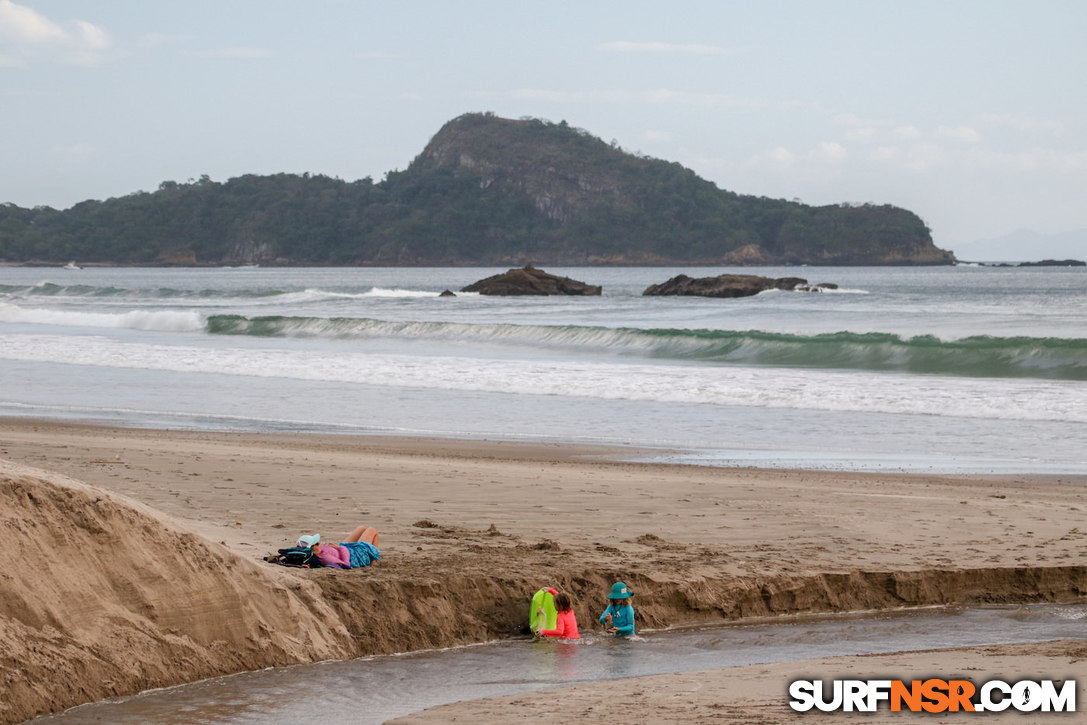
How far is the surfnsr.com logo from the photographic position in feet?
15.5

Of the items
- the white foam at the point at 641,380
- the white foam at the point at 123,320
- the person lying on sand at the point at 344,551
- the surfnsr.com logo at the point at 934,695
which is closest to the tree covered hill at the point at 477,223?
the white foam at the point at 123,320

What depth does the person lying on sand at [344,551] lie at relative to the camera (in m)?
6.86

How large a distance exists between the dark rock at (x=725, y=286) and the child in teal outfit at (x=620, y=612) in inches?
2166

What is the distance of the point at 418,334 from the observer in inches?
1419

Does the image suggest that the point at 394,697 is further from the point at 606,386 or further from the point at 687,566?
the point at 606,386

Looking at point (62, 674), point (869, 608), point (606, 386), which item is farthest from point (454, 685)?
point (606, 386)

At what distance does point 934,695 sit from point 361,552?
3436 millimetres

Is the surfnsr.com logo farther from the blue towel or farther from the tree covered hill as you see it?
the tree covered hill

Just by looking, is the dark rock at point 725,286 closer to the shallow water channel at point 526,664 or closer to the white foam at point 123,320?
the white foam at point 123,320

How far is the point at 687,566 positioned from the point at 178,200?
17574 cm

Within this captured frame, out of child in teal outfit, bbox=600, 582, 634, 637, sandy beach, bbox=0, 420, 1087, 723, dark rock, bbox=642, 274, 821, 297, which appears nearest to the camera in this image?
sandy beach, bbox=0, 420, 1087, 723

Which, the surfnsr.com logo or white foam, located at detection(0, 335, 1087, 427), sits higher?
white foam, located at detection(0, 335, 1087, 427)

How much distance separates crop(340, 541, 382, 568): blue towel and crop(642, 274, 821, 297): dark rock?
180 ft

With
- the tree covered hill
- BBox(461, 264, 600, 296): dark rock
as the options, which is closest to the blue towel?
BBox(461, 264, 600, 296): dark rock
